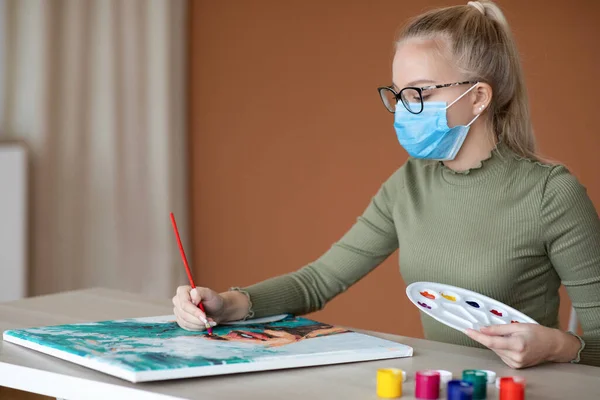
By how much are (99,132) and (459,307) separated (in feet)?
7.12

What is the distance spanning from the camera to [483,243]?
1.54 metres

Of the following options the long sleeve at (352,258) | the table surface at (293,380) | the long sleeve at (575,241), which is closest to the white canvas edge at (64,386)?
the table surface at (293,380)

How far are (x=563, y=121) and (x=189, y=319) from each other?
6.59ft

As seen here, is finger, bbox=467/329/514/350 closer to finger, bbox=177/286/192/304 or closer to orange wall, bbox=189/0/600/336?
finger, bbox=177/286/192/304

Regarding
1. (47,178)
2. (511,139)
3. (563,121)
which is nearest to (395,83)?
(511,139)

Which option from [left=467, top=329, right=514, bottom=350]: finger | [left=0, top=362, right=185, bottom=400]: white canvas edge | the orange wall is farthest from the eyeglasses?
the orange wall

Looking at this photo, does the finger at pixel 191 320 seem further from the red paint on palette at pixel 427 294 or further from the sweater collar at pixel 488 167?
the sweater collar at pixel 488 167

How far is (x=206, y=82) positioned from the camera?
3549 millimetres

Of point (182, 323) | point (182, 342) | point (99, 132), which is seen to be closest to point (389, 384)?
point (182, 342)

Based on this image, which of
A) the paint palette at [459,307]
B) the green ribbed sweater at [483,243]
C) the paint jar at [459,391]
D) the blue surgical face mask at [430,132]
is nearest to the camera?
the paint jar at [459,391]

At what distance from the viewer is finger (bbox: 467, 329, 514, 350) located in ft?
3.78

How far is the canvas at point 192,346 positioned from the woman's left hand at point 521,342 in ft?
0.44

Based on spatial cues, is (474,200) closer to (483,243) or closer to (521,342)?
(483,243)

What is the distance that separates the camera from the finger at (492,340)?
1153mm
